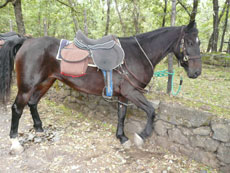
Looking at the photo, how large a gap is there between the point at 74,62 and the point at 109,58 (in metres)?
0.59

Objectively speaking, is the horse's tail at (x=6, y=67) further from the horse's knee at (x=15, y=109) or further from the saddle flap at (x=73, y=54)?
the saddle flap at (x=73, y=54)

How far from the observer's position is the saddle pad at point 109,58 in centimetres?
269

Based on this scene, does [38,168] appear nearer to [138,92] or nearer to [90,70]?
[90,70]

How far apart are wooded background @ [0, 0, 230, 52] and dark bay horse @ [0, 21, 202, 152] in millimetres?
1136

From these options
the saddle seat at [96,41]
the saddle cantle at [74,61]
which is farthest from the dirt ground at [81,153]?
the saddle seat at [96,41]

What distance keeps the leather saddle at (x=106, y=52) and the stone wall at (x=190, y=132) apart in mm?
1129

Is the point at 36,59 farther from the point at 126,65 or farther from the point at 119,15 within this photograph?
the point at 119,15

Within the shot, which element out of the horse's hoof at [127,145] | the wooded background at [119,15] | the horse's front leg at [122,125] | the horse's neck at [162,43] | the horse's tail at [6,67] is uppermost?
the wooded background at [119,15]

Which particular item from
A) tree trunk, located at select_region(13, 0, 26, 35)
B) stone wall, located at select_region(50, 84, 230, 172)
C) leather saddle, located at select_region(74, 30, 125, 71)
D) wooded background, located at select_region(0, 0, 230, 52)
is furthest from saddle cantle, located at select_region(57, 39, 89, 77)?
tree trunk, located at select_region(13, 0, 26, 35)

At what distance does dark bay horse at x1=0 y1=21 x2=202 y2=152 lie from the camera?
2692 millimetres

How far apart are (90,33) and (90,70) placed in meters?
17.8

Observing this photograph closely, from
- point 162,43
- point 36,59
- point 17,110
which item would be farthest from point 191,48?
point 17,110

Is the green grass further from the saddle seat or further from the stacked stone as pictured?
the saddle seat

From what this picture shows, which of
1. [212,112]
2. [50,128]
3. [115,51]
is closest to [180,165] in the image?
[212,112]
